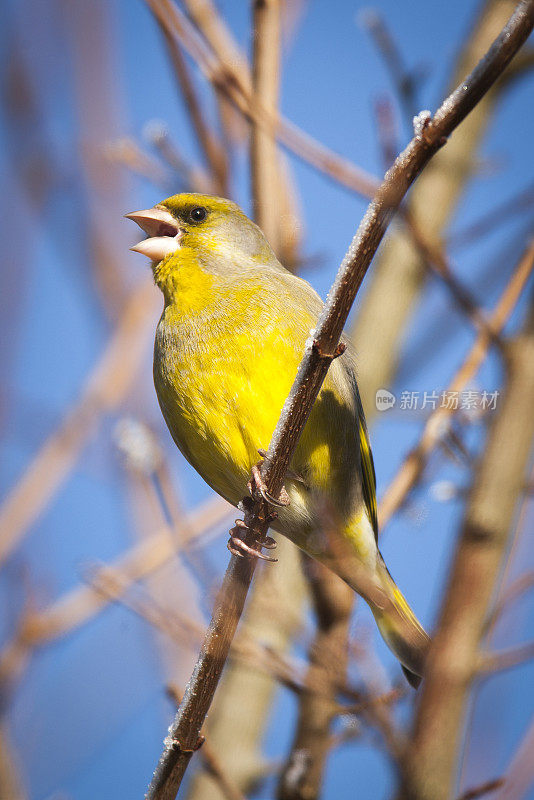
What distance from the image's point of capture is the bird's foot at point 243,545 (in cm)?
199

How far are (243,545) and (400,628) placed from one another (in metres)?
1.08

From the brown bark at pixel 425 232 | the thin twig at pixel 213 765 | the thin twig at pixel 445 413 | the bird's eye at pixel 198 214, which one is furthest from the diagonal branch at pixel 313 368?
the brown bark at pixel 425 232

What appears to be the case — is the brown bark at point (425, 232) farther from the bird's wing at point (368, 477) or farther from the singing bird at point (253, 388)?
the singing bird at point (253, 388)

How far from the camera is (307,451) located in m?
2.53

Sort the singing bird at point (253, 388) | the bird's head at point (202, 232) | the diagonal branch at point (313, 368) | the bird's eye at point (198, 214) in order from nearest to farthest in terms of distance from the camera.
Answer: the diagonal branch at point (313, 368)
the singing bird at point (253, 388)
the bird's head at point (202, 232)
the bird's eye at point (198, 214)

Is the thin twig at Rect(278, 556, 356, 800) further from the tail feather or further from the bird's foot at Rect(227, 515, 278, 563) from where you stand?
the bird's foot at Rect(227, 515, 278, 563)

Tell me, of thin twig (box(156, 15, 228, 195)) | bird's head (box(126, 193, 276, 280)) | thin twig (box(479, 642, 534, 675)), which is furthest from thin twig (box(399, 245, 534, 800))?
thin twig (box(156, 15, 228, 195))

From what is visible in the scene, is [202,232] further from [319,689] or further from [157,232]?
[319,689]

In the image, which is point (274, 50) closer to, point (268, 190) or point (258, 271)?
point (268, 190)

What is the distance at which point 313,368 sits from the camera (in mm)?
1754

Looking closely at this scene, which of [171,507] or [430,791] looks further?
[171,507]

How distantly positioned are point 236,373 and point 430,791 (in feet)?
4.10

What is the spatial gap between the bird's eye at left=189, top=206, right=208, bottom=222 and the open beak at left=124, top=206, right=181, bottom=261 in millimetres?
68

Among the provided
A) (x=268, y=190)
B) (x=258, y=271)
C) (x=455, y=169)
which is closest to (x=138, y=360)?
(x=268, y=190)
